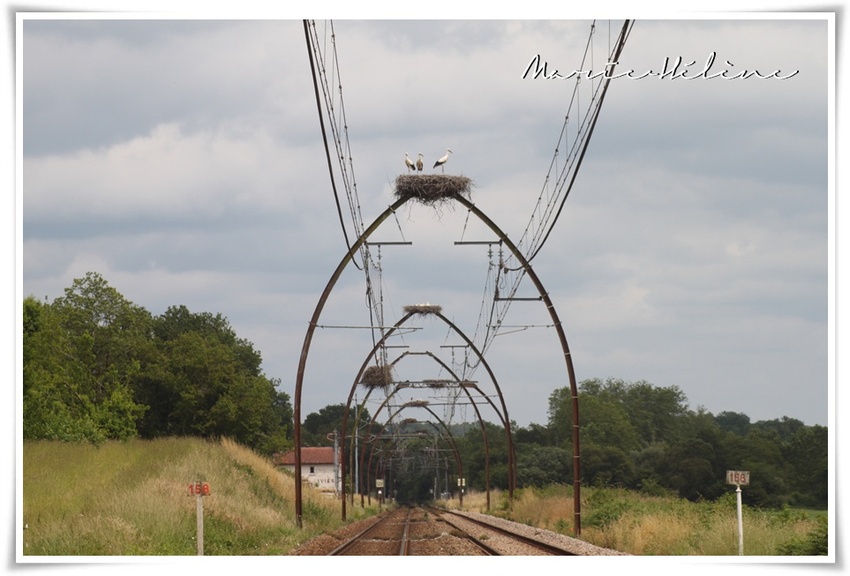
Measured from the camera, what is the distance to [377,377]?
5609cm

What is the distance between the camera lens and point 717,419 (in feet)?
413

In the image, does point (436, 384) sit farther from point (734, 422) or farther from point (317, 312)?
point (734, 422)

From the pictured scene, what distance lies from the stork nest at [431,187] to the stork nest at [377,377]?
30123mm

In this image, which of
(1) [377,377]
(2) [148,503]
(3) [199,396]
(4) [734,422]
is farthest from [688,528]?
(4) [734,422]

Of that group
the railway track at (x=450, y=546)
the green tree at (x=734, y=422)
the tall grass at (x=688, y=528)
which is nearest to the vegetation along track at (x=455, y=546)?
the railway track at (x=450, y=546)

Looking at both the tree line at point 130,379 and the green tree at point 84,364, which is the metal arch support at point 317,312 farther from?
the tree line at point 130,379

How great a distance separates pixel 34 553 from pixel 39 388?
118 ft

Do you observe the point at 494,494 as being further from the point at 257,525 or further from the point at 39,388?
the point at 257,525

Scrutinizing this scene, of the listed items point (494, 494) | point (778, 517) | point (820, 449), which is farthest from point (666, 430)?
point (778, 517)

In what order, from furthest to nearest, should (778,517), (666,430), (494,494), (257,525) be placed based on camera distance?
(666,430) → (494,494) → (257,525) → (778,517)

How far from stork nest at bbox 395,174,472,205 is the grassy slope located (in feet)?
28.4

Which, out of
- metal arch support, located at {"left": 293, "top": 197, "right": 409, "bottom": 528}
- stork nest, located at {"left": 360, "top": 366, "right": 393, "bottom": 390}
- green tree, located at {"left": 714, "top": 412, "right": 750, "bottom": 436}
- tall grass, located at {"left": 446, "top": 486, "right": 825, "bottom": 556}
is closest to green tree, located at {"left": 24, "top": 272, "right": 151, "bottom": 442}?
stork nest, located at {"left": 360, "top": 366, "right": 393, "bottom": 390}

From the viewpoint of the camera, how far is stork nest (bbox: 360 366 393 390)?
5575 cm

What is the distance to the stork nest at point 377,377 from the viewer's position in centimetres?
5575
